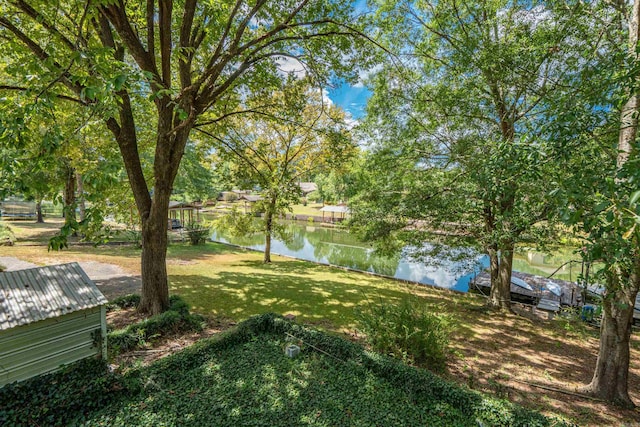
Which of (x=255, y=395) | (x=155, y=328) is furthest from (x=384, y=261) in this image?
(x=255, y=395)

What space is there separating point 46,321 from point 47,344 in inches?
11.2

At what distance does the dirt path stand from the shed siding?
366 centimetres

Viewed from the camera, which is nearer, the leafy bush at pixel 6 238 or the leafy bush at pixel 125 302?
the leafy bush at pixel 125 302

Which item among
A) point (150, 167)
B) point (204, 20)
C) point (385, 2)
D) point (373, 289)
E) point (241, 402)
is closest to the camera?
point (241, 402)

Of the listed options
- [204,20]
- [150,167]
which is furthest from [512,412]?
[150,167]

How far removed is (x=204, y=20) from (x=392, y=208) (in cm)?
550

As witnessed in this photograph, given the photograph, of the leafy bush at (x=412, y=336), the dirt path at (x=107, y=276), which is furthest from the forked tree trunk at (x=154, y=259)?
the leafy bush at (x=412, y=336)

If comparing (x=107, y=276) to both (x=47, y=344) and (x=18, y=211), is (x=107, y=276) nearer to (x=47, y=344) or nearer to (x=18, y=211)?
(x=47, y=344)

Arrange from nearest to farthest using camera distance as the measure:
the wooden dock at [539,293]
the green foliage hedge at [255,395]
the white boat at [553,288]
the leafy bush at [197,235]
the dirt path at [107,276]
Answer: the green foliage hedge at [255,395], the dirt path at [107,276], the wooden dock at [539,293], the white boat at [553,288], the leafy bush at [197,235]

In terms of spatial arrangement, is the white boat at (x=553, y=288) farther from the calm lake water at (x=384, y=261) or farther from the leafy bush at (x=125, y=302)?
the leafy bush at (x=125, y=302)

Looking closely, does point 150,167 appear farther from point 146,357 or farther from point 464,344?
point 464,344

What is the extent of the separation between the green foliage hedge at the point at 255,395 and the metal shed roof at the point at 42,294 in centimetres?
66

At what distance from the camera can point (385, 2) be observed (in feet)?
20.9

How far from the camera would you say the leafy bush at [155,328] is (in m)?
4.05
